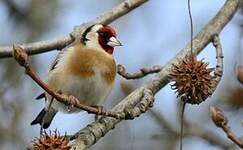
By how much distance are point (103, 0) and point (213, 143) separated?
4249 mm

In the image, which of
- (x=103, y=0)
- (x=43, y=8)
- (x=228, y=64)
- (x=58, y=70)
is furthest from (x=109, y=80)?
(x=103, y=0)

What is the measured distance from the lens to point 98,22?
11.6 ft

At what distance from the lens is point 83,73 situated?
138 inches

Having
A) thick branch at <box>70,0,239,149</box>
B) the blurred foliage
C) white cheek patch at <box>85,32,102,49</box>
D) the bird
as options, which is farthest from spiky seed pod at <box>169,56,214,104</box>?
the blurred foliage

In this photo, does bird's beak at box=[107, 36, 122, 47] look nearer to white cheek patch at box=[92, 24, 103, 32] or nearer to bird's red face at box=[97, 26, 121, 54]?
bird's red face at box=[97, 26, 121, 54]

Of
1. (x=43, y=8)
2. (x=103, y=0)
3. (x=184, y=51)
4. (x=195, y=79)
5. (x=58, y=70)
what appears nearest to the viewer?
(x=195, y=79)

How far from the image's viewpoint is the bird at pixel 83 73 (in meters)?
3.47

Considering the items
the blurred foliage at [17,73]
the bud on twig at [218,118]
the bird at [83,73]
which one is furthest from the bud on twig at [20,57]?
the blurred foliage at [17,73]

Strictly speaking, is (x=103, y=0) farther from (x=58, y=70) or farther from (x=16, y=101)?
(x=58, y=70)

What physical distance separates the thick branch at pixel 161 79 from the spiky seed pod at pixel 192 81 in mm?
458

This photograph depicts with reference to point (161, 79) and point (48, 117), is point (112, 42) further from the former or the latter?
point (161, 79)

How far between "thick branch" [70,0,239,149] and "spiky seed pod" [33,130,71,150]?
0.43m

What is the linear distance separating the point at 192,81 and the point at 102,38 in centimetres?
158

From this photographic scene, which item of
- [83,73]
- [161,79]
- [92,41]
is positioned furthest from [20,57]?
[92,41]
